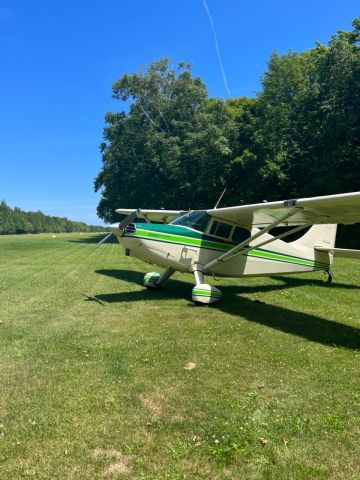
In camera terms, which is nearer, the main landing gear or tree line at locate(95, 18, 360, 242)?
the main landing gear


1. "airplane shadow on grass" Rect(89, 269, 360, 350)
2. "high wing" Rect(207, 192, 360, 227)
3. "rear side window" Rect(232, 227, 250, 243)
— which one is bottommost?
"airplane shadow on grass" Rect(89, 269, 360, 350)

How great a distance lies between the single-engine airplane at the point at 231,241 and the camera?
29.6 feet

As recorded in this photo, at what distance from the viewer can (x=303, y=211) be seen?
28.7 ft

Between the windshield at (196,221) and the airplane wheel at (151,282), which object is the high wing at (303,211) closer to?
the windshield at (196,221)

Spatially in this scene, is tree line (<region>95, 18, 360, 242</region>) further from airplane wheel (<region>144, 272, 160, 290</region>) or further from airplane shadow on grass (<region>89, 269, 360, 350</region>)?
airplane wheel (<region>144, 272, 160, 290</region>)

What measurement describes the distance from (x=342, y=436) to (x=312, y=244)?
9.80 meters

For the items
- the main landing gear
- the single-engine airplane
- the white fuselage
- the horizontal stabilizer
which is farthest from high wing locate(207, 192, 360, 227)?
the main landing gear

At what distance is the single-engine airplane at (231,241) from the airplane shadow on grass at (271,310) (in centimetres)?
60

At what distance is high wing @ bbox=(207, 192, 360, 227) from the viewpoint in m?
7.69

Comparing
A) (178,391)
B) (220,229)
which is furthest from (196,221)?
(178,391)

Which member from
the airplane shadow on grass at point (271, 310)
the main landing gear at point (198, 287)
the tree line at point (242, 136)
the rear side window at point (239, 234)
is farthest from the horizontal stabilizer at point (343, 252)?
the tree line at point (242, 136)

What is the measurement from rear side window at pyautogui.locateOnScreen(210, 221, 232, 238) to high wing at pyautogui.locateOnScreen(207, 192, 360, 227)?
0.18 m

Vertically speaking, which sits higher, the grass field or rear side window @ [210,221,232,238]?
rear side window @ [210,221,232,238]

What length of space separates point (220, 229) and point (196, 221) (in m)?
0.77
